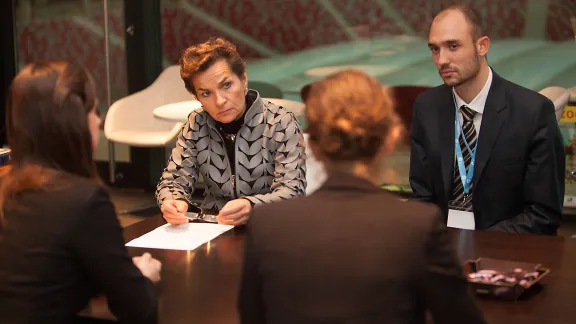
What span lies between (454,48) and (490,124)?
36 cm

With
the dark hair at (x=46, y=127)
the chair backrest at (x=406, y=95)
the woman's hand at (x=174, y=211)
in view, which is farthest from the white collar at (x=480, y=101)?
the chair backrest at (x=406, y=95)

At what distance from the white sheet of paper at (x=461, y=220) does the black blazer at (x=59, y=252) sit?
1.55 m

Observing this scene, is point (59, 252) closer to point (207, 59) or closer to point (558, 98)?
point (207, 59)

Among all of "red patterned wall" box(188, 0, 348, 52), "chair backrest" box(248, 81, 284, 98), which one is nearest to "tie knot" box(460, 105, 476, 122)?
"red patterned wall" box(188, 0, 348, 52)

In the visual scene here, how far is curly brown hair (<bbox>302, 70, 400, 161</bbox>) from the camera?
1607mm

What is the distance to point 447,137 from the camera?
3150 mm

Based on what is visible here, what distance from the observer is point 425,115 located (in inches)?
129

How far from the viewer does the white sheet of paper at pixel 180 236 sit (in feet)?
8.29

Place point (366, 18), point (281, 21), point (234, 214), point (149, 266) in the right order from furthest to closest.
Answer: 1. point (281, 21)
2. point (366, 18)
3. point (234, 214)
4. point (149, 266)

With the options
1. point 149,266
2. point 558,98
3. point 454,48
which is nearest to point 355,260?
point 149,266

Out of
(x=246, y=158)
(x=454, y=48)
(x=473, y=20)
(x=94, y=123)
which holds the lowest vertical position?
(x=246, y=158)

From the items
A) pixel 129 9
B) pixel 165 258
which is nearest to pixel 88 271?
pixel 165 258

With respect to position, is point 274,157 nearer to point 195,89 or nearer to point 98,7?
point 195,89

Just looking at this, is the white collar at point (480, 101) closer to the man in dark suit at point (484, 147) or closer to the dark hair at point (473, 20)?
the man in dark suit at point (484, 147)
